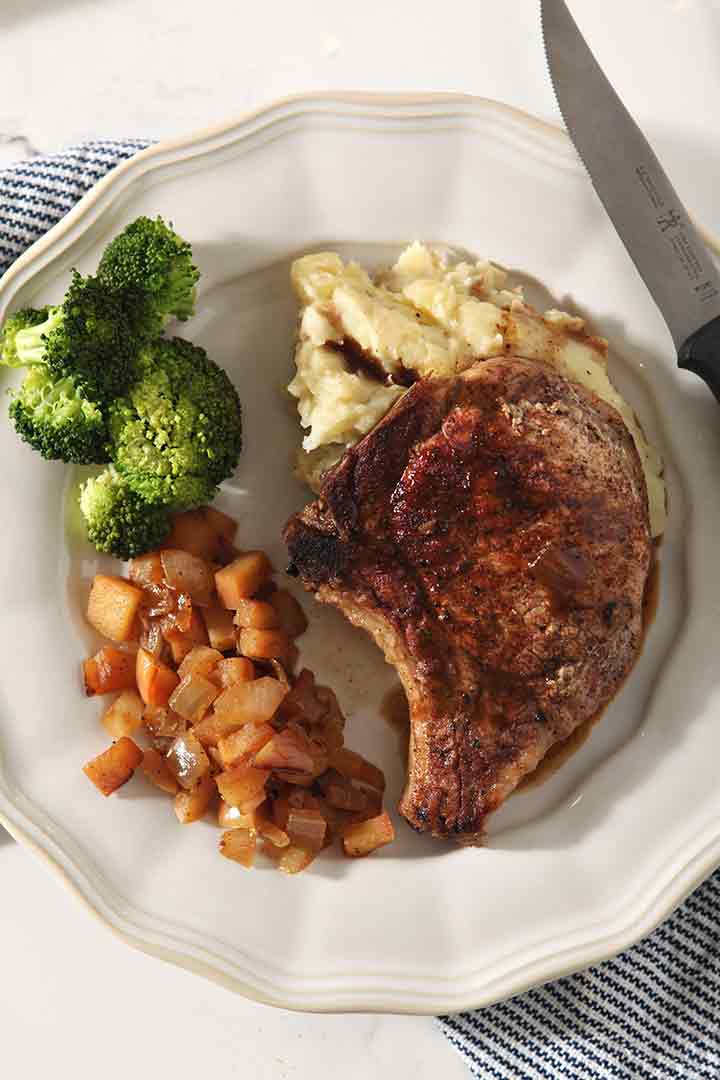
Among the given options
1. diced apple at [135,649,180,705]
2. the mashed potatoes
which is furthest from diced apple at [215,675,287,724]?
the mashed potatoes

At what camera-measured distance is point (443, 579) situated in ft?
13.6

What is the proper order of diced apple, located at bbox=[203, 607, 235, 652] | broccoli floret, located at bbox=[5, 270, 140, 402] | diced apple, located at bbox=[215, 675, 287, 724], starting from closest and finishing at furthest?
broccoli floret, located at bbox=[5, 270, 140, 402] < diced apple, located at bbox=[215, 675, 287, 724] < diced apple, located at bbox=[203, 607, 235, 652]

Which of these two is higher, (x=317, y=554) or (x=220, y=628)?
(x=317, y=554)

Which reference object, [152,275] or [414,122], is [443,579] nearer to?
[152,275]

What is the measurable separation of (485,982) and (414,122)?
3671 millimetres

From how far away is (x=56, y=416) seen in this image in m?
4.21

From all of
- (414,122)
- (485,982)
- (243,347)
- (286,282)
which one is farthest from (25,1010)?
(414,122)

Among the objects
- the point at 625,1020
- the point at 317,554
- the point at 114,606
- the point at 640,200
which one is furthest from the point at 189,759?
the point at 640,200

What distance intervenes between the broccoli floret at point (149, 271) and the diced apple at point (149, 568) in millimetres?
945

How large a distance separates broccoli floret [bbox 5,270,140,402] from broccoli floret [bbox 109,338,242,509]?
0.09 meters

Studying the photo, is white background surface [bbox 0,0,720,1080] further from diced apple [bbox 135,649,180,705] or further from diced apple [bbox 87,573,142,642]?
diced apple [bbox 135,649,180,705]

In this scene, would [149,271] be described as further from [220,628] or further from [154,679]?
[154,679]

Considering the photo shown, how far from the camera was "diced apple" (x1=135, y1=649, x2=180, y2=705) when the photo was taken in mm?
4445

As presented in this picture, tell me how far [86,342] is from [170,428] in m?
0.46
